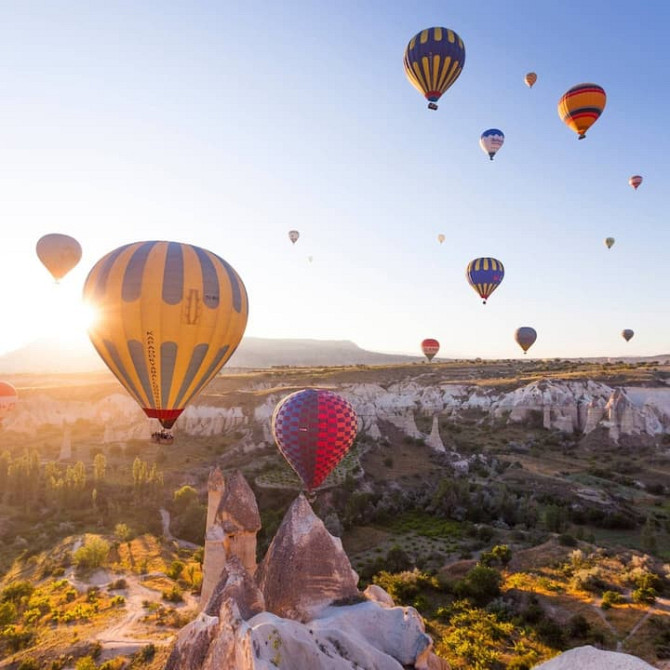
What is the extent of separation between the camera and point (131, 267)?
17234 mm

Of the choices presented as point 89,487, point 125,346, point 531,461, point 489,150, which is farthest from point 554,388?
point 125,346

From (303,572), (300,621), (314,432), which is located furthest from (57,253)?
(300,621)

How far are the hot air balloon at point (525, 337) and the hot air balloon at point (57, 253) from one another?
181 feet

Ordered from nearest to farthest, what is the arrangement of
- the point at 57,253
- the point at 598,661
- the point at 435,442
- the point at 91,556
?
the point at 598,661 → the point at 91,556 → the point at 57,253 → the point at 435,442

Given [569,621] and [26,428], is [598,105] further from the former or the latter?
[26,428]

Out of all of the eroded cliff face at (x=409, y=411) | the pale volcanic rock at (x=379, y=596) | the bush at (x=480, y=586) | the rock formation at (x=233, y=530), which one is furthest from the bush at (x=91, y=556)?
the eroded cliff face at (x=409, y=411)

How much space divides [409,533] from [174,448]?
31.8m

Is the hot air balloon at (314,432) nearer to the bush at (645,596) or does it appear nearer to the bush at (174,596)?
the bush at (174,596)

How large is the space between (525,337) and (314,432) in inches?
2128

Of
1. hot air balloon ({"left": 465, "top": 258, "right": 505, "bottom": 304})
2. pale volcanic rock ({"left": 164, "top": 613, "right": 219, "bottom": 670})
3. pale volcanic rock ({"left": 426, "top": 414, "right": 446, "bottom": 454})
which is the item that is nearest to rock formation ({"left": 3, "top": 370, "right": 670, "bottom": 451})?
pale volcanic rock ({"left": 426, "top": 414, "right": 446, "bottom": 454})

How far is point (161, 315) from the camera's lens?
17312mm

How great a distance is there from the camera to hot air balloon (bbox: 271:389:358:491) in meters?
20.3

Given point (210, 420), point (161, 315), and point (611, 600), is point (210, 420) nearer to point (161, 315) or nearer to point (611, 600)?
point (161, 315)

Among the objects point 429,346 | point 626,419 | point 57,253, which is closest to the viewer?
point 57,253
